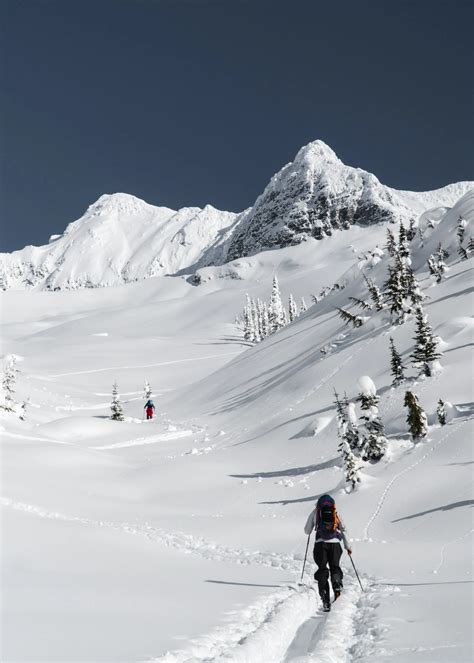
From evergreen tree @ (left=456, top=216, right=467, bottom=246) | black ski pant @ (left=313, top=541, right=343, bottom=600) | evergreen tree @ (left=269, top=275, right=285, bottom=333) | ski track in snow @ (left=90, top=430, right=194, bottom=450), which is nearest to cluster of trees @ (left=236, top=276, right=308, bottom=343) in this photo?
evergreen tree @ (left=269, top=275, right=285, bottom=333)

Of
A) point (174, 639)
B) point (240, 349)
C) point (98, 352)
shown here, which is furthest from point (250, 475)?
point (240, 349)

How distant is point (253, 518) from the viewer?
14.9 metres

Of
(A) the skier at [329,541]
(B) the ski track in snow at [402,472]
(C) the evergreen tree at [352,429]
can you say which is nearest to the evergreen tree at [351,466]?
(B) the ski track in snow at [402,472]

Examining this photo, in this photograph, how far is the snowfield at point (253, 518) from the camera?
20.5 ft

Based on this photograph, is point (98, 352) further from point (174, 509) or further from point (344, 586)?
point (344, 586)

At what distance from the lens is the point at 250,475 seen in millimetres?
18969

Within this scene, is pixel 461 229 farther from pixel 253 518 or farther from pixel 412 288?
pixel 253 518

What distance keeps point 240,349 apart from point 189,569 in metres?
76.8

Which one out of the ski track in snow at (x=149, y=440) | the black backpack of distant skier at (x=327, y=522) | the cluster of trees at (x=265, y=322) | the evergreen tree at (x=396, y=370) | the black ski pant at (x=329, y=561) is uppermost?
the cluster of trees at (x=265, y=322)

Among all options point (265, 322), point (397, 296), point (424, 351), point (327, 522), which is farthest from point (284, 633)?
point (265, 322)

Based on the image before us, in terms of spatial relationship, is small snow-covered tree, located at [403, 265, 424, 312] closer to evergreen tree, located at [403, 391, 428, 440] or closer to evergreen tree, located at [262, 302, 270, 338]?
evergreen tree, located at [403, 391, 428, 440]

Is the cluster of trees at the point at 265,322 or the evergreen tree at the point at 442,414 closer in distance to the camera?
the evergreen tree at the point at 442,414

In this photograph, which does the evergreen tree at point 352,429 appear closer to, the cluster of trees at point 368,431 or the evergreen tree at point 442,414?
the cluster of trees at point 368,431

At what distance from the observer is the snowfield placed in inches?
246
